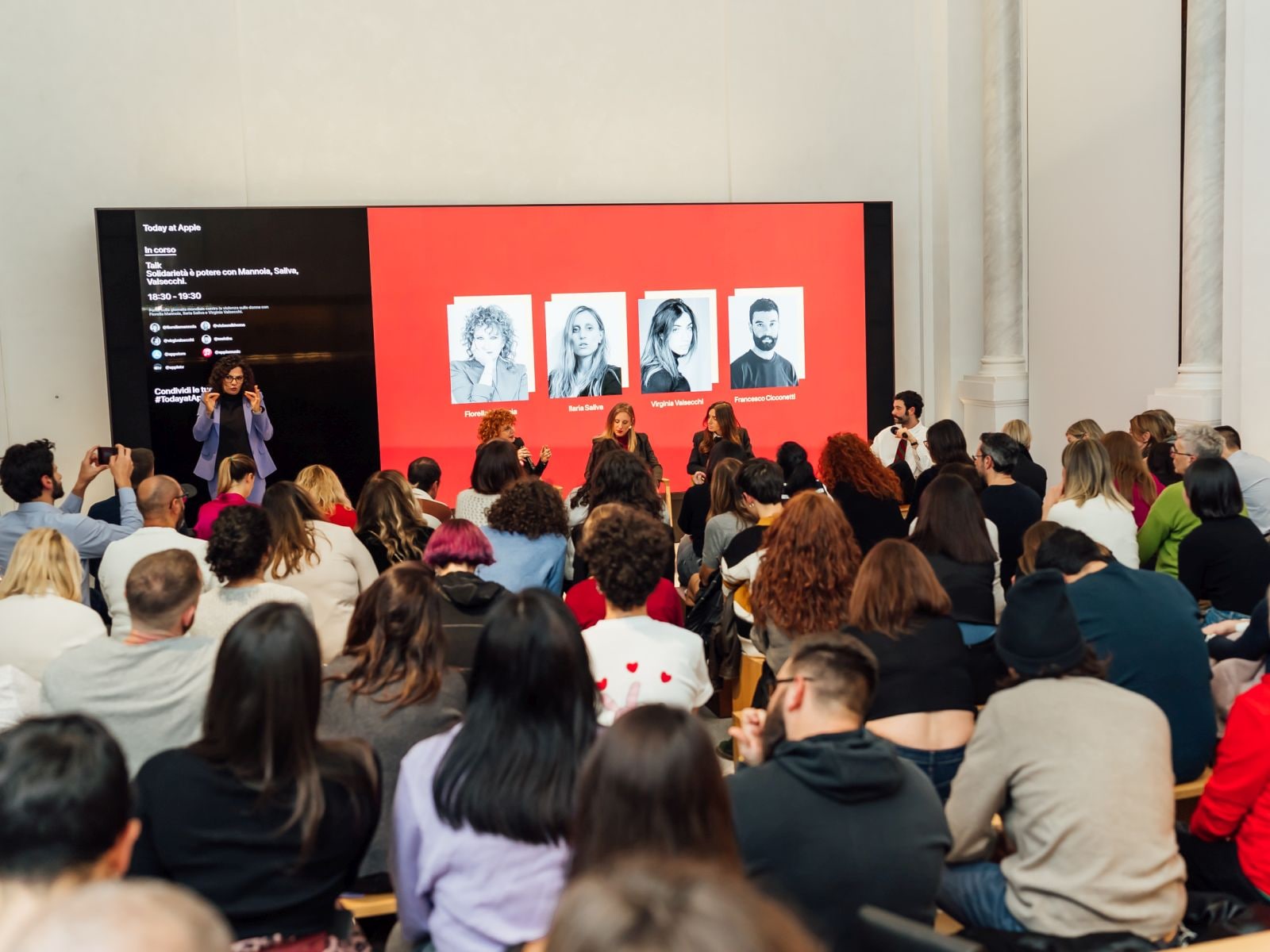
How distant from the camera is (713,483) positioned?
568cm

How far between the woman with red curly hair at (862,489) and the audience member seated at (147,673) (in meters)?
3.39

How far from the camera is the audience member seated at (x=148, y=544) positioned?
460 cm

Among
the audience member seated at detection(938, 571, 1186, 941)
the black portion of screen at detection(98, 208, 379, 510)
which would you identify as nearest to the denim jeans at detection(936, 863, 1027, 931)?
the audience member seated at detection(938, 571, 1186, 941)

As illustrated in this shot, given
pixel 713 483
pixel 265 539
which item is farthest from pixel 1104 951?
pixel 713 483

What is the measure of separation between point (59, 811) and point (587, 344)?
838cm

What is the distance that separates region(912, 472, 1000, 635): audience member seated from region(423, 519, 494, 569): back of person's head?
163 cm

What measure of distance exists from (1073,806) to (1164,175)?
26.4 ft

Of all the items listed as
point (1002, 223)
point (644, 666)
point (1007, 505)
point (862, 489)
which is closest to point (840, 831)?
point (644, 666)

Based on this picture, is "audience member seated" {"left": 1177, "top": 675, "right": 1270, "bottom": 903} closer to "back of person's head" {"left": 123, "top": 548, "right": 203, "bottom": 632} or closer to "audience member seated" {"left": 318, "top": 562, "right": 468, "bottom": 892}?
"audience member seated" {"left": 318, "top": 562, "right": 468, "bottom": 892}

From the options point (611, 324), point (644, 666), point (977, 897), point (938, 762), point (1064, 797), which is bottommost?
point (977, 897)

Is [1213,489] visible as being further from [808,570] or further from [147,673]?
[147,673]

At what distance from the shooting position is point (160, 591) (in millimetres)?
3154

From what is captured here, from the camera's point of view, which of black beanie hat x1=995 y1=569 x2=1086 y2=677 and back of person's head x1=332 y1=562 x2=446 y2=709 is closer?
black beanie hat x1=995 y1=569 x2=1086 y2=677

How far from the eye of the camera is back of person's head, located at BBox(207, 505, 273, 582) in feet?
13.0
